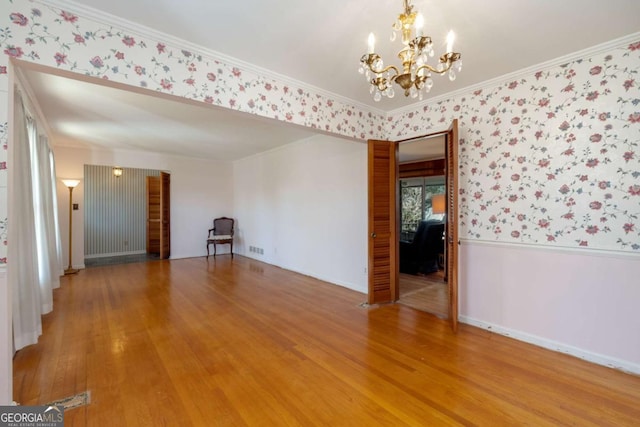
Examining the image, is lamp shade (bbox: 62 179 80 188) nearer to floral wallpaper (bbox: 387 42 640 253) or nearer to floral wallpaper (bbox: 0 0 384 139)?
floral wallpaper (bbox: 0 0 384 139)

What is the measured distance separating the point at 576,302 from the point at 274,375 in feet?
8.56

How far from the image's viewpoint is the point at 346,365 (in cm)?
226

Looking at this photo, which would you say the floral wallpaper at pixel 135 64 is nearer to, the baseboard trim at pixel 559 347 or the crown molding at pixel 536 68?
the crown molding at pixel 536 68

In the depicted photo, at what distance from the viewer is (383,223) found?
3.70m

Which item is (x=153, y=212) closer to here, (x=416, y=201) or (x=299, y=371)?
(x=299, y=371)

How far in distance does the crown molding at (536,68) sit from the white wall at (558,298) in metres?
1.65

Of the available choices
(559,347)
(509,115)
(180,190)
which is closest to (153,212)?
(180,190)

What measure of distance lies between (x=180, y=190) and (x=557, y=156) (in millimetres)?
7013

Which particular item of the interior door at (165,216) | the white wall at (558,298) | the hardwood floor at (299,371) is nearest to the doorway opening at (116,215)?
the interior door at (165,216)

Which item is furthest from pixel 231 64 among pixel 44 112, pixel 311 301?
pixel 44 112

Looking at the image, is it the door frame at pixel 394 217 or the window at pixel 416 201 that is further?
the window at pixel 416 201

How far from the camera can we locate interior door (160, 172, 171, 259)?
260 inches

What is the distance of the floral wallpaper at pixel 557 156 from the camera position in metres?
2.22

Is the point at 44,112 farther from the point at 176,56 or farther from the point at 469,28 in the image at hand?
the point at 469,28
